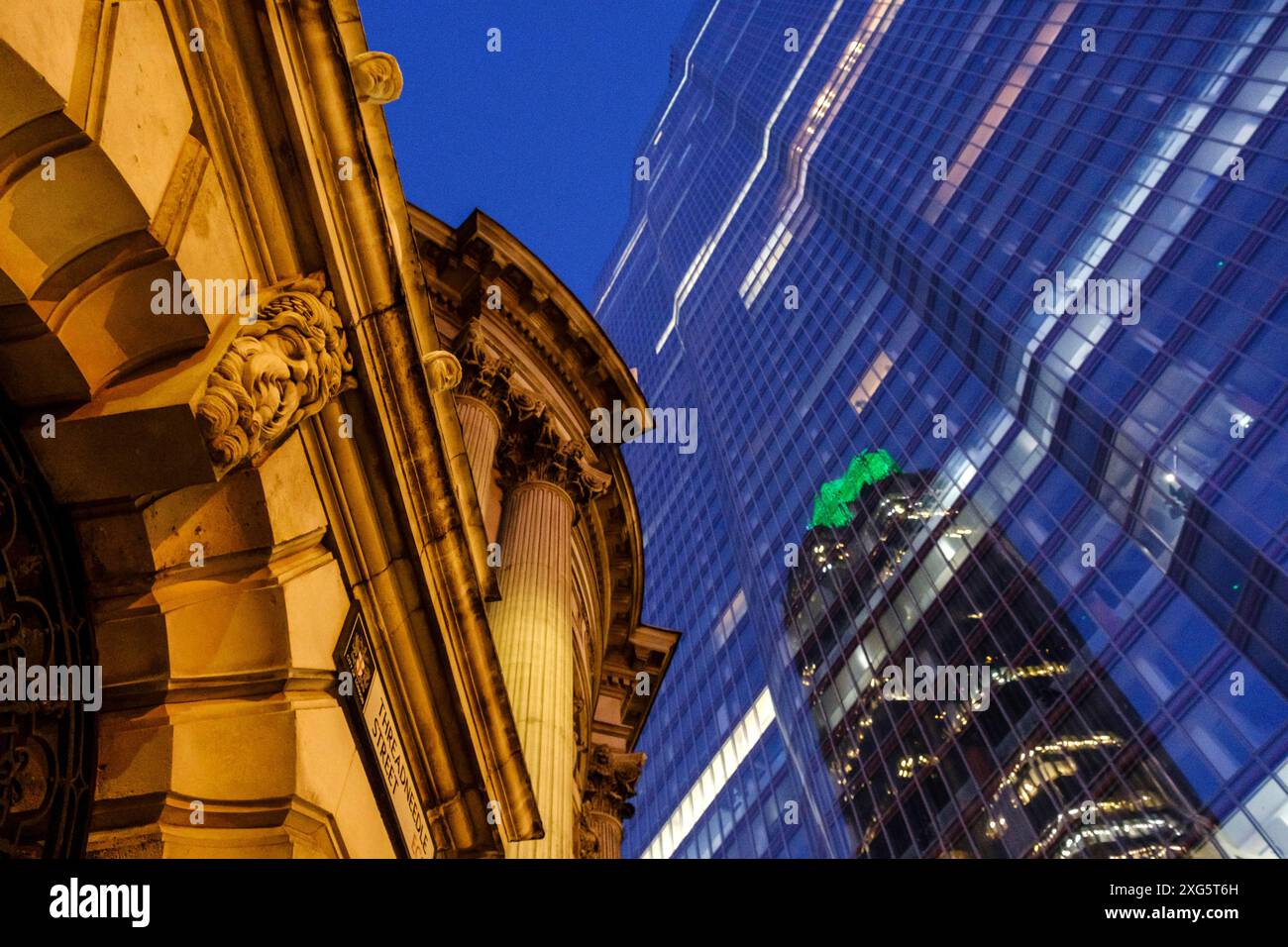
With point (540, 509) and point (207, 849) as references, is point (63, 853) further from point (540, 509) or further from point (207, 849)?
point (540, 509)

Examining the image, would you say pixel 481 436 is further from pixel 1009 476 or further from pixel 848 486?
pixel 848 486

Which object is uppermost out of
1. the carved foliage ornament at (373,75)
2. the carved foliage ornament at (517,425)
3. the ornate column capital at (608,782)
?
the carved foliage ornament at (517,425)

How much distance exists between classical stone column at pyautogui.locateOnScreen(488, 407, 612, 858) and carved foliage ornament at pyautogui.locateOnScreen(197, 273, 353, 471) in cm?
585

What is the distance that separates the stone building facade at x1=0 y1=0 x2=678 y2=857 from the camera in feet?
19.9

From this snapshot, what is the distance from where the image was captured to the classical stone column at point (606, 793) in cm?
2227

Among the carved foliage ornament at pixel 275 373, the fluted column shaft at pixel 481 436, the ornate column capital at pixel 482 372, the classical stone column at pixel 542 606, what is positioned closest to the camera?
the carved foliage ornament at pixel 275 373

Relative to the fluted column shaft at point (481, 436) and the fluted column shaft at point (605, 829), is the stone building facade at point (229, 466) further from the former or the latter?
the fluted column shaft at point (605, 829)

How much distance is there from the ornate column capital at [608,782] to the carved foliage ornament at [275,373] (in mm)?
16917

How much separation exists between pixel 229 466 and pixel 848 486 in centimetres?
5507

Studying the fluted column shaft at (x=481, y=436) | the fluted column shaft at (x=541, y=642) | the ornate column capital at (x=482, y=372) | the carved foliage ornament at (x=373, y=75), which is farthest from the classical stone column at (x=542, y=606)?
the carved foliage ornament at (x=373, y=75)

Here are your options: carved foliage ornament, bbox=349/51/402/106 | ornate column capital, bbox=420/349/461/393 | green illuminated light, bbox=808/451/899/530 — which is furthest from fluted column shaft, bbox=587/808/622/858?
green illuminated light, bbox=808/451/899/530

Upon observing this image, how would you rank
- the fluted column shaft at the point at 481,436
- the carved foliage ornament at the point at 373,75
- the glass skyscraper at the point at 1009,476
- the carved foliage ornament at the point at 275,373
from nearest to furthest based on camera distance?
the carved foliage ornament at the point at 275,373 < the carved foliage ornament at the point at 373,75 < the fluted column shaft at the point at 481,436 < the glass skyscraper at the point at 1009,476

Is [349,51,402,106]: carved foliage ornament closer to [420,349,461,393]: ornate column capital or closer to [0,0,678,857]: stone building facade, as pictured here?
[0,0,678,857]: stone building facade

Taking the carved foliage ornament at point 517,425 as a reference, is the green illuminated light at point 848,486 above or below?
above
